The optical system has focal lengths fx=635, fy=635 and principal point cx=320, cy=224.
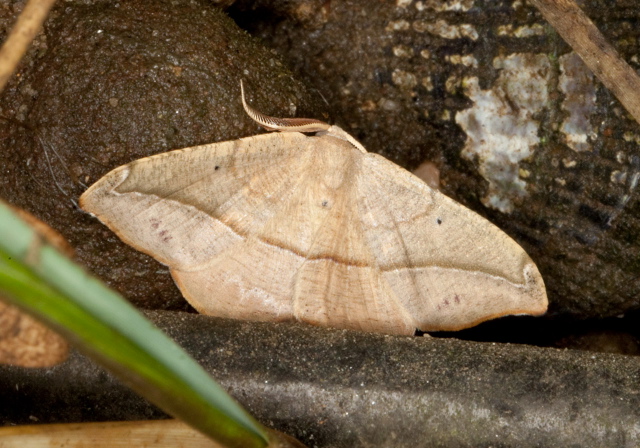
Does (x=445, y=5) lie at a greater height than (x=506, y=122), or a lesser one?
greater

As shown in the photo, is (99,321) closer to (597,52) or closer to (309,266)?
(309,266)

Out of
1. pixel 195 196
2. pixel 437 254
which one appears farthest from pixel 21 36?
pixel 437 254

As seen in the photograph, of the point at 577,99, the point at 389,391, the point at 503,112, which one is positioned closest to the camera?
the point at 389,391

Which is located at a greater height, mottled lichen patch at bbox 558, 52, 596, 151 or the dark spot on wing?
mottled lichen patch at bbox 558, 52, 596, 151

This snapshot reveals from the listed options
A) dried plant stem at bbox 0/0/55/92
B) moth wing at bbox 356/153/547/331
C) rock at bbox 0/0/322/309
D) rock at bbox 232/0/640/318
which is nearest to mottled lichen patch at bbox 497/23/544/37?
rock at bbox 232/0/640/318

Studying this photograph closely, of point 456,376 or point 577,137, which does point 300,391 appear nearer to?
point 456,376

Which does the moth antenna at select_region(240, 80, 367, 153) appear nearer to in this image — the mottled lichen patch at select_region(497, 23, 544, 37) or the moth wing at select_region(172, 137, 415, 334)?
the moth wing at select_region(172, 137, 415, 334)

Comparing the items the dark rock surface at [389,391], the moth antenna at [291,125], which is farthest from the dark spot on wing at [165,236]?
the moth antenna at [291,125]
